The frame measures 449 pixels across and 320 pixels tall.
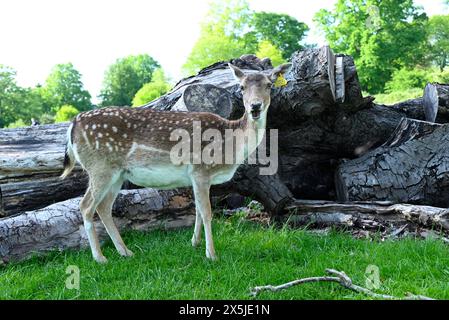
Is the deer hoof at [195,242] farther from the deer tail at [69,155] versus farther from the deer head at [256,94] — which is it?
the deer tail at [69,155]

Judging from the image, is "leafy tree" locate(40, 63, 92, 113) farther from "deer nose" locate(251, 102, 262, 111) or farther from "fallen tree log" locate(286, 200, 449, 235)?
"deer nose" locate(251, 102, 262, 111)

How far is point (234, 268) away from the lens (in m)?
5.14

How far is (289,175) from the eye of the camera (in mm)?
8273

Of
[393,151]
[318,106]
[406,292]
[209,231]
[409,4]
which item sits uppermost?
[409,4]

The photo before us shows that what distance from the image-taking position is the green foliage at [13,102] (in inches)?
1975

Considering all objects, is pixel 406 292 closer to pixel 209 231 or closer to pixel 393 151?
pixel 209 231

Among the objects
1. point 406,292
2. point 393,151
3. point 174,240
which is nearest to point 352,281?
point 406,292

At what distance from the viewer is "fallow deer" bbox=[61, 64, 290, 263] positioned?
582 cm

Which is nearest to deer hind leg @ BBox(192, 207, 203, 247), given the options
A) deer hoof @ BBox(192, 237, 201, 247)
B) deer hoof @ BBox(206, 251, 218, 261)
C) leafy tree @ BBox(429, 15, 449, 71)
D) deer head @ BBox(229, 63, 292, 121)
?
deer hoof @ BBox(192, 237, 201, 247)

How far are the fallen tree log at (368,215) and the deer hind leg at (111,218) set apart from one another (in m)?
2.41

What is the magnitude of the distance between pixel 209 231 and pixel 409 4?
39.4m

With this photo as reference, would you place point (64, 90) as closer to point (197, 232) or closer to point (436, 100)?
point (436, 100)

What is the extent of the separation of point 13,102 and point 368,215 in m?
49.8

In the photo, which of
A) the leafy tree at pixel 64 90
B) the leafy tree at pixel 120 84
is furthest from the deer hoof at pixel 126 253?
the leafy tree at pixel 120 84
